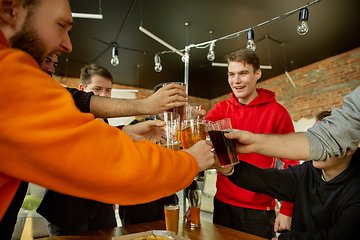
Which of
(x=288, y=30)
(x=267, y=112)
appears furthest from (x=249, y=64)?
(x=288, y=30)

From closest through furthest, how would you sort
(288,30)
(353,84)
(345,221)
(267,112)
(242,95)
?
(345,221), (267,112), (242,95), (288,30), (353,84)

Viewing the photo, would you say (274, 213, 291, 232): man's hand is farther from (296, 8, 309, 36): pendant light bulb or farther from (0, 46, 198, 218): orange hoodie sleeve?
(296, 8, 309, 36): pendant light bulb

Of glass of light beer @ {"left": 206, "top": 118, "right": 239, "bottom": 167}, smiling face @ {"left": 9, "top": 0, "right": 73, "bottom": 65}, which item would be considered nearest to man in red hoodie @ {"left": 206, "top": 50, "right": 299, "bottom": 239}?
glass of light beer @ {"left": 206, "top": 118, "right": 239, "bottom": 167}

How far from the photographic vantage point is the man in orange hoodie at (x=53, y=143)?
44cm

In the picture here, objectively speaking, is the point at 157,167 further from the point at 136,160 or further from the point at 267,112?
the point at 267,112

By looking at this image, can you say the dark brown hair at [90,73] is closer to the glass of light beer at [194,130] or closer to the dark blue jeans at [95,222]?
the dark blue jeans at [95,222]

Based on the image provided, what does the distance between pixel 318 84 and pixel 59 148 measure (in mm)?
6603

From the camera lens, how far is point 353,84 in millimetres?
5035

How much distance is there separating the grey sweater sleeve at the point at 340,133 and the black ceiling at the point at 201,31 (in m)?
3.28

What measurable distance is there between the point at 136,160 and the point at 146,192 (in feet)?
0.32

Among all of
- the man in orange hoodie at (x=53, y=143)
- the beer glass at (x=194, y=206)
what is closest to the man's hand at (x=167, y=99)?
the man in orange hoodie at (x=53, y=143)

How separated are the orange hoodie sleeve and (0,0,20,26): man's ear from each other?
0.17 m

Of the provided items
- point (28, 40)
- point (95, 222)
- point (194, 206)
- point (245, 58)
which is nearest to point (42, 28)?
point (28, 40)

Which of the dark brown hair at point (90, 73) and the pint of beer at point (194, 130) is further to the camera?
the dark brown hair at point (90, 73)
